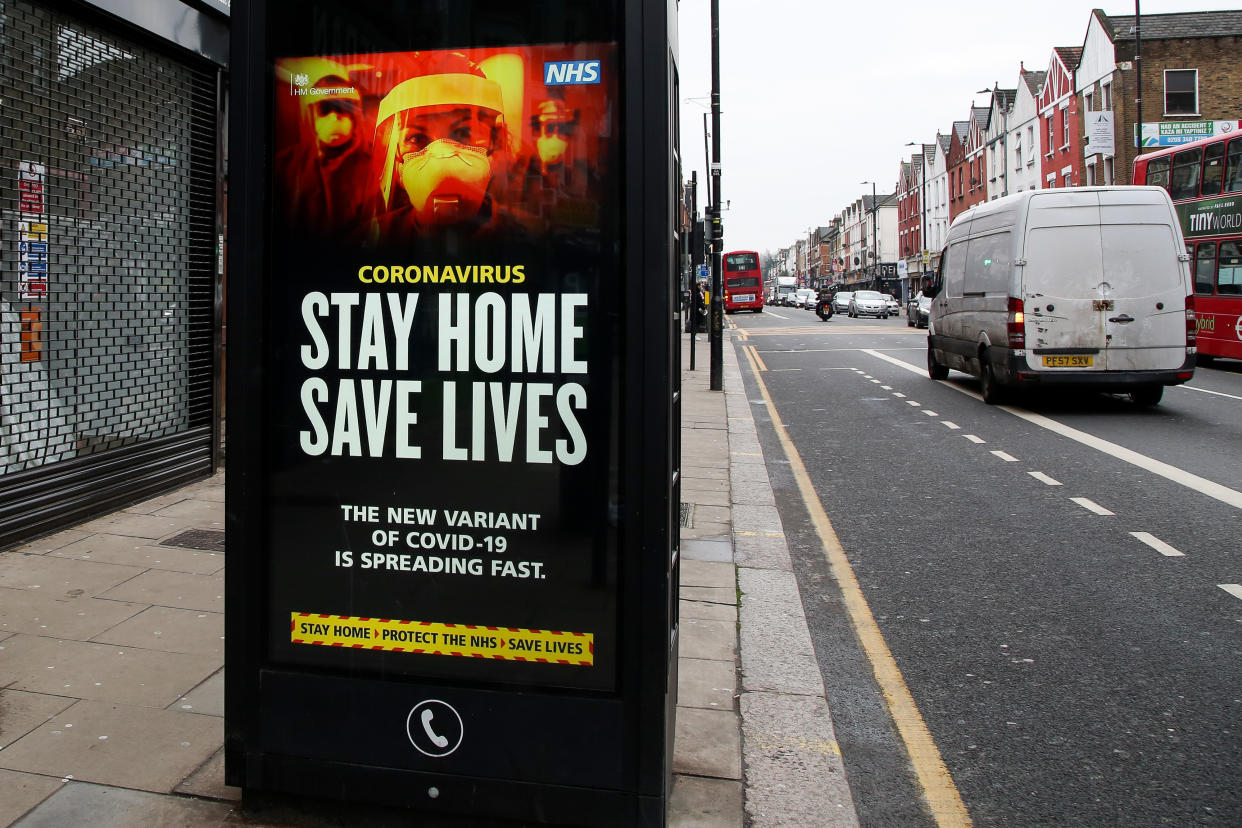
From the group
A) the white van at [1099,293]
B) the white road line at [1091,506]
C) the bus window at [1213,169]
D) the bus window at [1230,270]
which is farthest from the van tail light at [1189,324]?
the bus window at [1213,169]

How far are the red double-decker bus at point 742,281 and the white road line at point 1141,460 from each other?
45335mm

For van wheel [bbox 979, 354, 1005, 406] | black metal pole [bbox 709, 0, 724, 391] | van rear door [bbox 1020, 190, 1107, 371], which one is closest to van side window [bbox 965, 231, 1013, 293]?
van rear door [bbox 1020, 190, 1107, 371]

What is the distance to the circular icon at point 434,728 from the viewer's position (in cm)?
262

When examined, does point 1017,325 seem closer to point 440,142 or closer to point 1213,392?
point 1213,392

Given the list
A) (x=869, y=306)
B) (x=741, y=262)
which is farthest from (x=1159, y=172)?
(x=741, y=262)

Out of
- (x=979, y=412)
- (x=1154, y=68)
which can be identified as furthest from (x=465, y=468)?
(x=1154, y=68)

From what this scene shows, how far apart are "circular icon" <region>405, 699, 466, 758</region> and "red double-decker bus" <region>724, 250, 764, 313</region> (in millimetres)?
54770

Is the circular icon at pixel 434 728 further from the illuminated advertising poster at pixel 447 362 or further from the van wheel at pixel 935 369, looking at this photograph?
the van wheel at pixel 935 369

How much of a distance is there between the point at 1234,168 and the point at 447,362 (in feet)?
62.0

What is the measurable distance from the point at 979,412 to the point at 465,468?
35.5 feet

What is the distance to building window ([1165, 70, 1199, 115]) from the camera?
4012 centimetres

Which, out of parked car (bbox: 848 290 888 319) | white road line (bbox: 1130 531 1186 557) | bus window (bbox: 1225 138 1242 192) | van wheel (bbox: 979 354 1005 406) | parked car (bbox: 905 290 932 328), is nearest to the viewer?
white road line (bbox: 1130 531 1186 557)

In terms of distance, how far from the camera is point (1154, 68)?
40438mm

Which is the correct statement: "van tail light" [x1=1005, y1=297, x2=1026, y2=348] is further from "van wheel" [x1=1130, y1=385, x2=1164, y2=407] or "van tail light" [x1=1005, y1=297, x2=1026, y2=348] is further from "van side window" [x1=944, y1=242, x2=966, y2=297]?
"van side window" [x1=944, y1=242, x2=966, y2=297]
